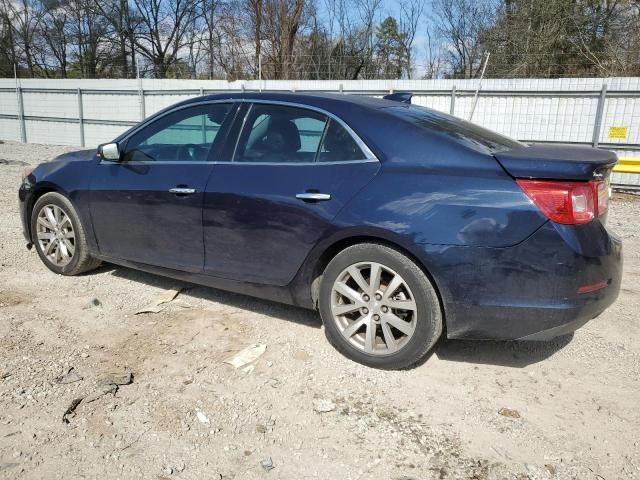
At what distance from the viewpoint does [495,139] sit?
3523mm

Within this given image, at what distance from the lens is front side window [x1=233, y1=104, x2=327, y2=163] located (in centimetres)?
352

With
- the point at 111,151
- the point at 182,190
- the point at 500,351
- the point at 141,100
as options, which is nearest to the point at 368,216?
the point at 500,351

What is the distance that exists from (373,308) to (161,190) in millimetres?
1779

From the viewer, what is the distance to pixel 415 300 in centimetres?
306

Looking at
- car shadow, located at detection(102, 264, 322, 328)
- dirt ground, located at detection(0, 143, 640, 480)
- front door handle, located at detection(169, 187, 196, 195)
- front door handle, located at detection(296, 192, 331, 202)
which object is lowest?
dirt ground, located at detection(0, 143, 640, 480)

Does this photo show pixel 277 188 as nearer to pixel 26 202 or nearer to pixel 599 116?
pixel 26 202

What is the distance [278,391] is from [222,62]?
30982mm

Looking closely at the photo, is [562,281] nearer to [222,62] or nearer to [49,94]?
[49,94]

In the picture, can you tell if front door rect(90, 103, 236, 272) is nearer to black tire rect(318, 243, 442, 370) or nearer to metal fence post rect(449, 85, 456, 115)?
black tire rect(318, 243, 442, 370)

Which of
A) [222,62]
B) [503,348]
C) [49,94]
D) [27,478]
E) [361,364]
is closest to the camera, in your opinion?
[27,478]

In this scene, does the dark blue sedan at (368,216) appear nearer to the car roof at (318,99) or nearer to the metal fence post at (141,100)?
the car roof at (318,99)

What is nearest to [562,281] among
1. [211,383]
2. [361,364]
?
[361,364]

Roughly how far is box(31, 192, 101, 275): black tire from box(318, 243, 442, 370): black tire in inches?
90.9

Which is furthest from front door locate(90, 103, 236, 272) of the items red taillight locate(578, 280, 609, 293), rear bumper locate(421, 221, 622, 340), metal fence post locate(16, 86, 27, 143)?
metal fence post locate(16, 86, 27, 143)
